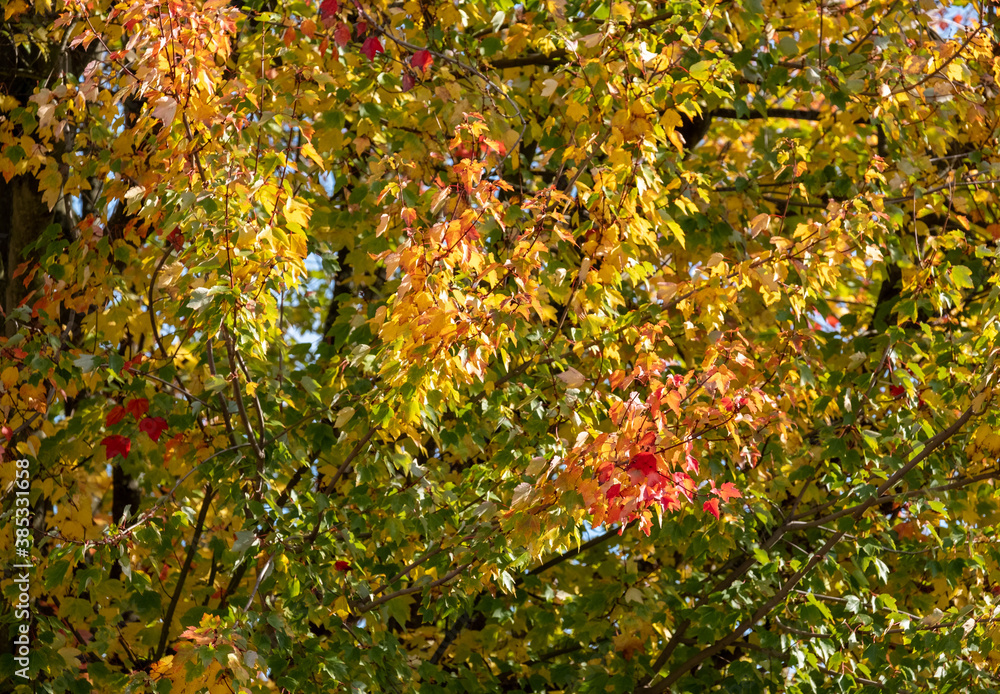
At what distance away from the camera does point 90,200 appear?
5039 mm

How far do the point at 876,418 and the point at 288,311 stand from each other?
3511mm

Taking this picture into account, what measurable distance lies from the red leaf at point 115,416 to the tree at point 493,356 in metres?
0.02

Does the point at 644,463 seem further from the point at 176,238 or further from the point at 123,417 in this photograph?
the point at 123,417

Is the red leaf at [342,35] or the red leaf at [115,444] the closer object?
the red leaf at [342,35]

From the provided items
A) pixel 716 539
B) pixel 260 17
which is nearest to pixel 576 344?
pixel 716 539

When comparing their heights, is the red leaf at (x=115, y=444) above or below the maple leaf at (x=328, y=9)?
below

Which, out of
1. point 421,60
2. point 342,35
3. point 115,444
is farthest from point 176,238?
point 421,60

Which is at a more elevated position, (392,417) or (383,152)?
(383,152)

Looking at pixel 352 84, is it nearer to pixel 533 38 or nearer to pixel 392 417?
pixel 533 38

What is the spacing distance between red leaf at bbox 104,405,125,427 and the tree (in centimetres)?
2

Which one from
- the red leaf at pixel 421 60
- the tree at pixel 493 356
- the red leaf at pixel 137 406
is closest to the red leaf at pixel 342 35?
the tree at pixel 493 356

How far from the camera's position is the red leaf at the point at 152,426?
393cm

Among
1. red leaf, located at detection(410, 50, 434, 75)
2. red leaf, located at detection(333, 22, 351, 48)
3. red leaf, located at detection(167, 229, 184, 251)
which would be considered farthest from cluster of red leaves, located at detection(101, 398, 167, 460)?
red leaf, located at detection(410, 50, 434, 75)

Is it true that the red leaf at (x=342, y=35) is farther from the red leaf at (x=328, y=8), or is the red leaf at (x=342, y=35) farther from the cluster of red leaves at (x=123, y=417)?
the cluster of red leaves at (x=123, y=417)
